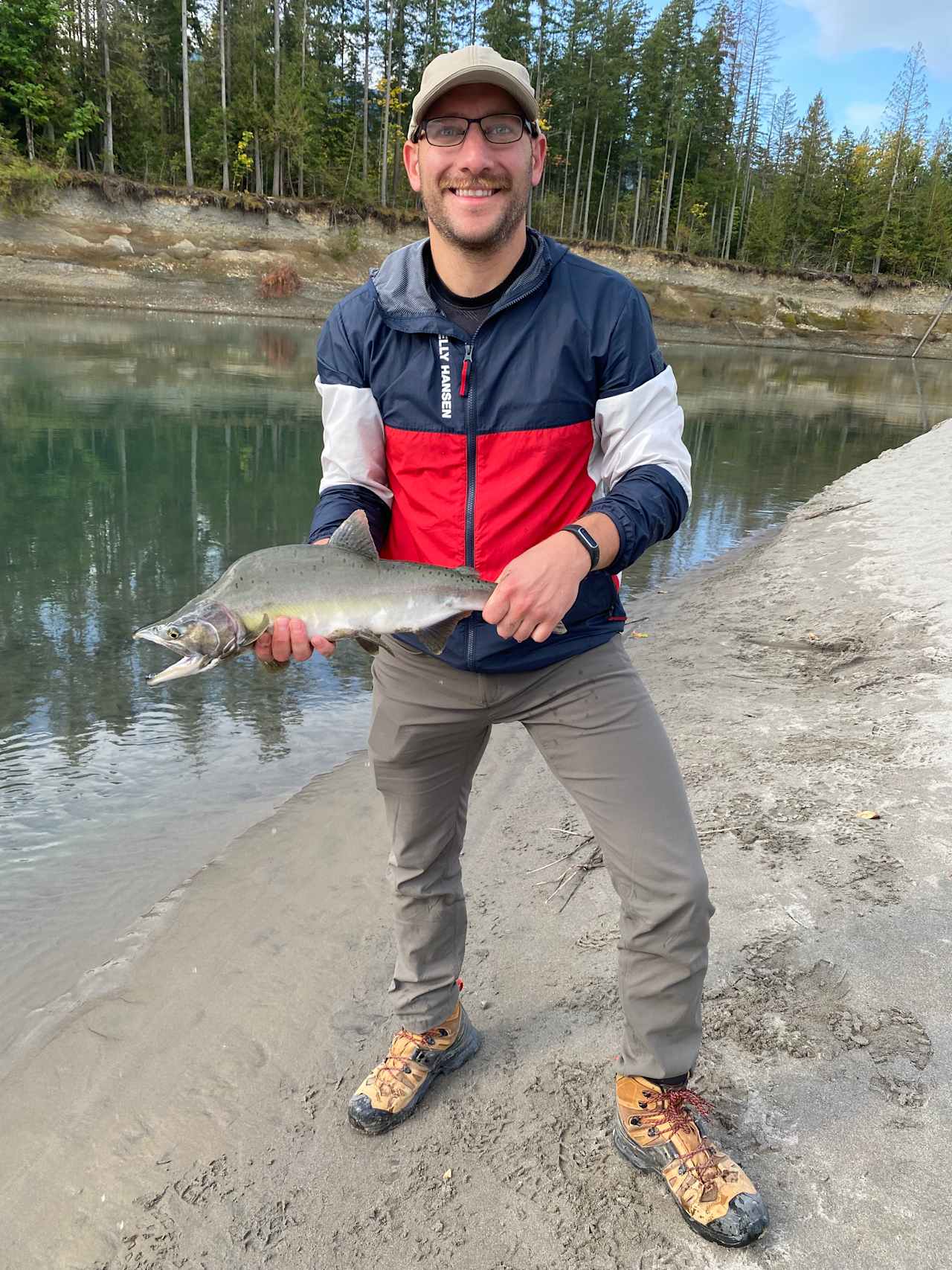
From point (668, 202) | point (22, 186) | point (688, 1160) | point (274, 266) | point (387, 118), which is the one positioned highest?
point (387, 118)

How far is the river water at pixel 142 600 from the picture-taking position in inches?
197

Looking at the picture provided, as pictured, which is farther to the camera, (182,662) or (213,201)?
(213,201)

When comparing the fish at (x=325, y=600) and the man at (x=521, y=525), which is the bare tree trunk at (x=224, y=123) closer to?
the man at (x=521, y=525)

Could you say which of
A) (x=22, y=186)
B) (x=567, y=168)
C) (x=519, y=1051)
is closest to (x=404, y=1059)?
(x=519, y=1051)

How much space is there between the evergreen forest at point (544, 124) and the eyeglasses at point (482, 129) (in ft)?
173

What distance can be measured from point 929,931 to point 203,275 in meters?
51.6

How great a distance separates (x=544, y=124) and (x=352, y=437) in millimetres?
92674

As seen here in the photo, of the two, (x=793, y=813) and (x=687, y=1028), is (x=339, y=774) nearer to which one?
(x=793, y=813)

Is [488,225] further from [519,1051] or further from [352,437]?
[519,1051]

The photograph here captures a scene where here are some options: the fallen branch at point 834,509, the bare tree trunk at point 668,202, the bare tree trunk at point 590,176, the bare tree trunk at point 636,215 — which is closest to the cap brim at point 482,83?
the fallen branch at point 834,509

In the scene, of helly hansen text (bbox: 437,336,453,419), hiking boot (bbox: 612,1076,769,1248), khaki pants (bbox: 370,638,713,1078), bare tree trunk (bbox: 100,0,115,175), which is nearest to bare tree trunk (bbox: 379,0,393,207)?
bare tree trunk (bbox: 100,0,115,175)

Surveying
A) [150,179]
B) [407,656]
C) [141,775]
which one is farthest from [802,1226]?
[150,179]

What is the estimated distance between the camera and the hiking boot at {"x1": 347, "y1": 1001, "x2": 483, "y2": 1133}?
3.17 metres

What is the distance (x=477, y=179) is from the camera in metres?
2.89
